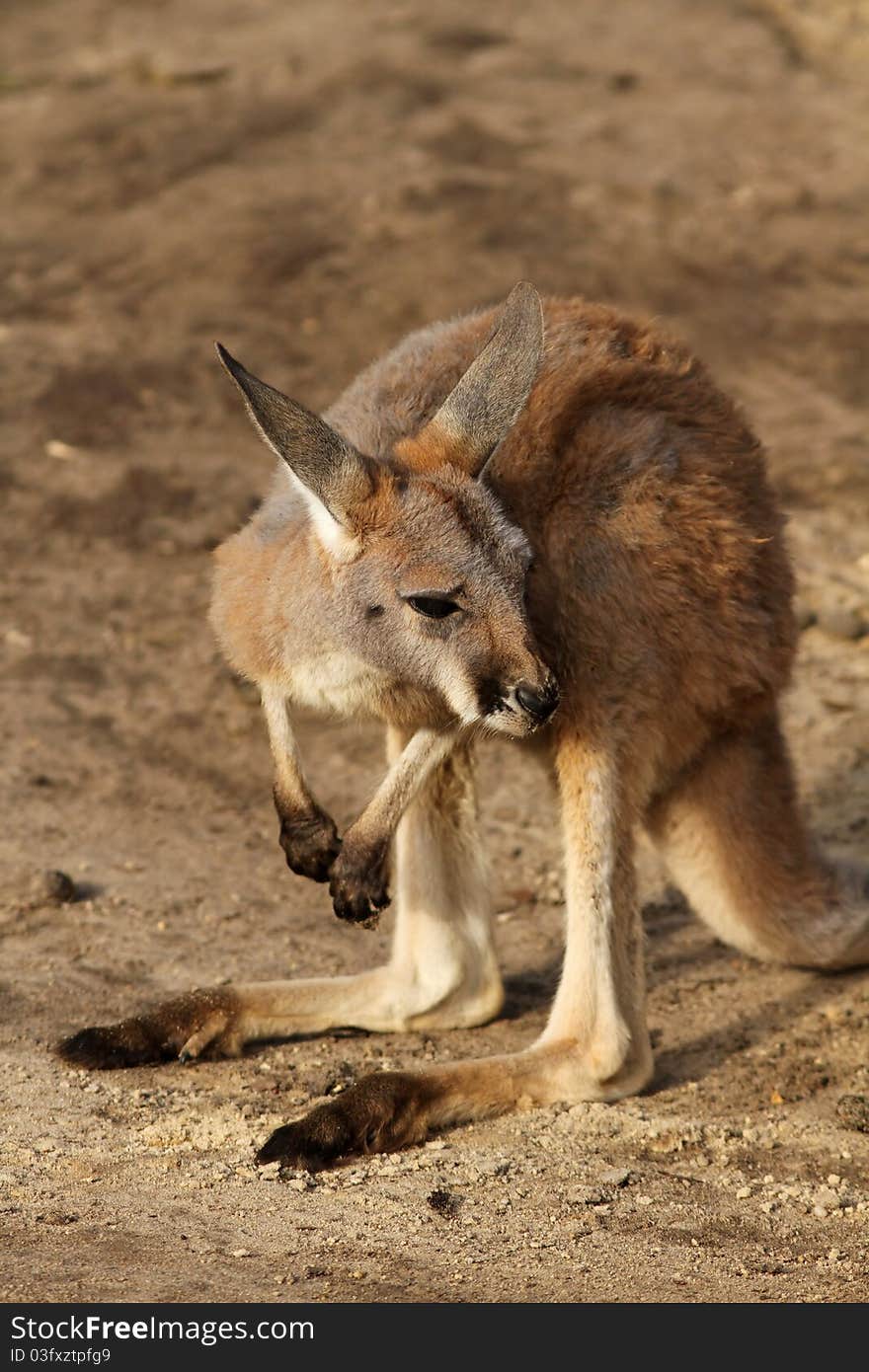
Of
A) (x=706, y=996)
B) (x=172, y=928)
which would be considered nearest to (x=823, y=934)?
(x=706, y=996)

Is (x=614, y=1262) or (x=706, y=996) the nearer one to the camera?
(x=614, y=1262)

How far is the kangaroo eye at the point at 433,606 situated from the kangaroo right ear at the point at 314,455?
216 millimetres

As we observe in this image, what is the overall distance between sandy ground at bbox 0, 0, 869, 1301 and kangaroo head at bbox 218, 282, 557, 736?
109 cm

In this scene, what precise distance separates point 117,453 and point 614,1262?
5.36 m

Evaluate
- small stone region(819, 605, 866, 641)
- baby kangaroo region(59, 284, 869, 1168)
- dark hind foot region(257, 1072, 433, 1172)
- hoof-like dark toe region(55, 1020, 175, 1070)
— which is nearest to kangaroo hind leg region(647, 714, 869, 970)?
baby kangaroo region(59, 284, 869, 1168)

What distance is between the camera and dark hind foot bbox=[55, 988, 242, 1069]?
13.8ft

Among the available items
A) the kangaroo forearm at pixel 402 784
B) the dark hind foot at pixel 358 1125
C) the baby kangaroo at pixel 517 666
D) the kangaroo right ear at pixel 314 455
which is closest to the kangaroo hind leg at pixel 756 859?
the baby kangaroo at pixel 517 666

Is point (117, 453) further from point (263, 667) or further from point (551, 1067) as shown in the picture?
point (551, 1067)

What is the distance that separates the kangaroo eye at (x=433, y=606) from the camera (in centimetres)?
388

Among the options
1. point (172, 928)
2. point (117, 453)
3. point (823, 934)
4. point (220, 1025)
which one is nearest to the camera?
point (220, 1025)

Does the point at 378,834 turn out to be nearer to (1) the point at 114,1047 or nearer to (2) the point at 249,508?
(1) the point at 114,1047

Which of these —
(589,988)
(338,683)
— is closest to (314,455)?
(338,683)

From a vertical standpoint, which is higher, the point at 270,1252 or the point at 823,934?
the point at 270,1252

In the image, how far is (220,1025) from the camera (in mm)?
4359
